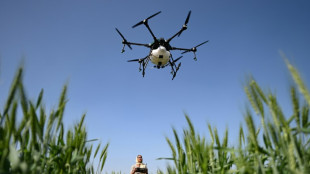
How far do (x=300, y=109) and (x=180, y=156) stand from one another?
112cm

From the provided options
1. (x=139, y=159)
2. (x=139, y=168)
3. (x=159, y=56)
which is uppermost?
(x=159, y=56)

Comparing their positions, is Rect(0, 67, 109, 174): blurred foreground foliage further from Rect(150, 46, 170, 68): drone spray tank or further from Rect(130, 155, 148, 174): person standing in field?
Rect(150, 46, 170, 68): drone spray tank

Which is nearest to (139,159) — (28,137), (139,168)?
(139,168)

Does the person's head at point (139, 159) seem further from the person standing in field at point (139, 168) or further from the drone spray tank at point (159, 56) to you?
the drone spray tank at point (159, 56)

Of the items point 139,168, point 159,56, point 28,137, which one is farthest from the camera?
point 159,56

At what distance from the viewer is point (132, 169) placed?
18.4 feet

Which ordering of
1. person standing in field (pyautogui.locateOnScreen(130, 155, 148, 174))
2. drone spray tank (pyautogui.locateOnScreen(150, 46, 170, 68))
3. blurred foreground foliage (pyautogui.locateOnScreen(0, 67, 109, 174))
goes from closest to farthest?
blurred foreground foliage (pyautogui.locateOnScreen(0, 67, 109, 174)) → person standing in field (pyautogui.locateOnScreen(130, 155, 148, 174)) → drone spray tank (pyautogui.locateOnScreen(150, 46, 170, 68))

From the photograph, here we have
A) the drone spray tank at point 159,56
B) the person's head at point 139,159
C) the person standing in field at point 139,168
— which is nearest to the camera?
the person standing in field at point 139,168

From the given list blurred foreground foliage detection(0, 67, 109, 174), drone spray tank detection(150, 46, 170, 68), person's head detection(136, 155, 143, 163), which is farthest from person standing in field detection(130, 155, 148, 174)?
A: drone spray tank detection(150, 46, 170, 68)

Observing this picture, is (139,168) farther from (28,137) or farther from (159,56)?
(159,56)

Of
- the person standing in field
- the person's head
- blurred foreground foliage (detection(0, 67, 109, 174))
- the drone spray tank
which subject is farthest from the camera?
the drone spray tank

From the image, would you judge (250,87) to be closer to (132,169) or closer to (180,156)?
(180,156)

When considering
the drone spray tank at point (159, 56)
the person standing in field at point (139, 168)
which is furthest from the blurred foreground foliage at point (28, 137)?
the drone spray tank at point (159, 56)

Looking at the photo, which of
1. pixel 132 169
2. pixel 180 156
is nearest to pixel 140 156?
pixel 132 169
